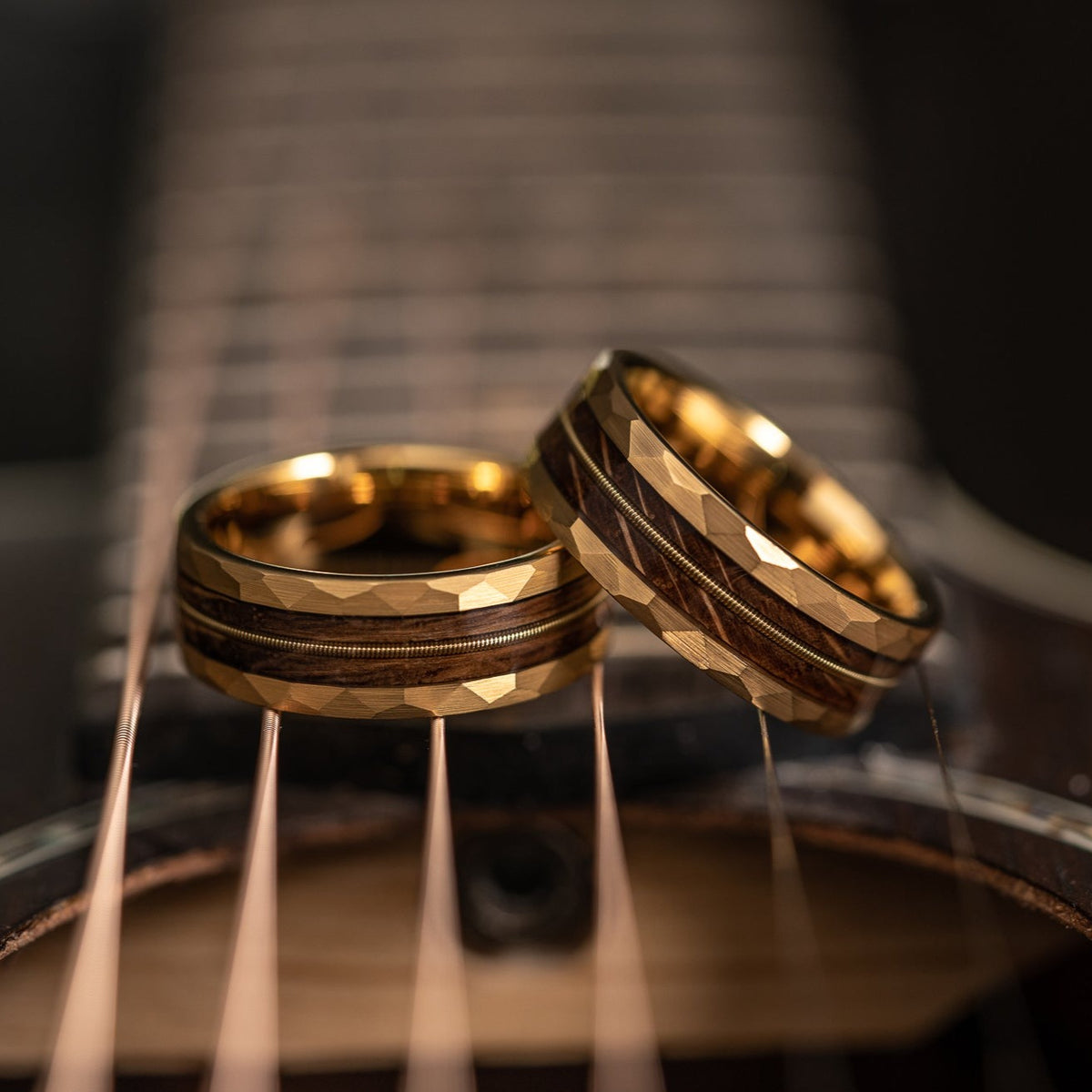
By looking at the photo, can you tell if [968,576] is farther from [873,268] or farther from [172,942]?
[172,942]

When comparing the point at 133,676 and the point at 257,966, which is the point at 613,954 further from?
the point at 133,676

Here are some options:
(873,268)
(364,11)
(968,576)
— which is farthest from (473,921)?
(364,11)

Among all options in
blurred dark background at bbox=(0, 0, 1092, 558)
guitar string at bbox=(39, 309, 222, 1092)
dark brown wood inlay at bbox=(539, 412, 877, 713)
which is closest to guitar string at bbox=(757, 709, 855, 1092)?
dark brown wood inlay at bbox=(539, 412, 877, 713)

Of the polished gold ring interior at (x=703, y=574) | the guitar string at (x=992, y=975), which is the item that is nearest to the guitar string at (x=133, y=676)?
the polished gold ring interior at (x=703, y=574)

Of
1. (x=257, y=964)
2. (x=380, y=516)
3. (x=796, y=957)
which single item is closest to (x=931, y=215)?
(x=380, y=516)

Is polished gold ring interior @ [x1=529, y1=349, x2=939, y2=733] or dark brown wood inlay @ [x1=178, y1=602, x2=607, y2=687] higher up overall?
polished gold ring interior @ [x1=529, y1=349, x2=939, y2=733]

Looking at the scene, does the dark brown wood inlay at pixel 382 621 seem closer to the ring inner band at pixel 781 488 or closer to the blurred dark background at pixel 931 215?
the ring inner band at pixel 781 488

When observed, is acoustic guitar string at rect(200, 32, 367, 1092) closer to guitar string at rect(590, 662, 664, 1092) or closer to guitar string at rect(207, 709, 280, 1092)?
guitar string at rect(207, 709, 280, 1092)
